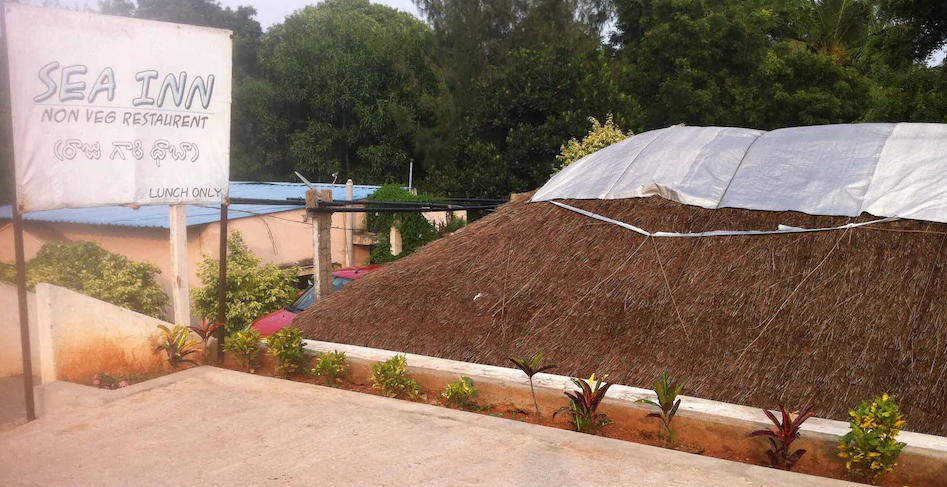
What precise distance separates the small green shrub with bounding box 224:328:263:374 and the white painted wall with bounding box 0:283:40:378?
9.06 ft

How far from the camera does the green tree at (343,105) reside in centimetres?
3139

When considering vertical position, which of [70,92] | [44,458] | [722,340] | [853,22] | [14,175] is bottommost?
[44,458]

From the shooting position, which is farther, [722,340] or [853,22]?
[853,22]

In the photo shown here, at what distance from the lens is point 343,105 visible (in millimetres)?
31609

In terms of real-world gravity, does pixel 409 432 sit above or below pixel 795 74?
below

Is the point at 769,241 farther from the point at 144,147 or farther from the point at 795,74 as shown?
the point at 795,74

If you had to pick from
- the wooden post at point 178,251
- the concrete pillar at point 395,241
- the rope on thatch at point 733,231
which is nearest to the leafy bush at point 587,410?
the rope on thatch at point 733,231

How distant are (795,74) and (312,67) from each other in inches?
741

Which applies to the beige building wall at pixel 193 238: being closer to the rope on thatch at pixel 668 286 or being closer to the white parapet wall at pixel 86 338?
the white parapet wall at pixel 86 338

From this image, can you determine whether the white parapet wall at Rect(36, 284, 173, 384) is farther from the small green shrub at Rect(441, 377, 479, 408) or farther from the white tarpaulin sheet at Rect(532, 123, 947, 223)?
the white tarpaulin sheet at Rect(532, 123, 947, 223)

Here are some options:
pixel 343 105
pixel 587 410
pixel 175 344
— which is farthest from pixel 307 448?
pixel 343 105

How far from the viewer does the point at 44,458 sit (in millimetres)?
5141

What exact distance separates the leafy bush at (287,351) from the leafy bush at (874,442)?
4574 mm

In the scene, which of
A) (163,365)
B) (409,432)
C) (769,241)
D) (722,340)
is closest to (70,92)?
(163,365)
